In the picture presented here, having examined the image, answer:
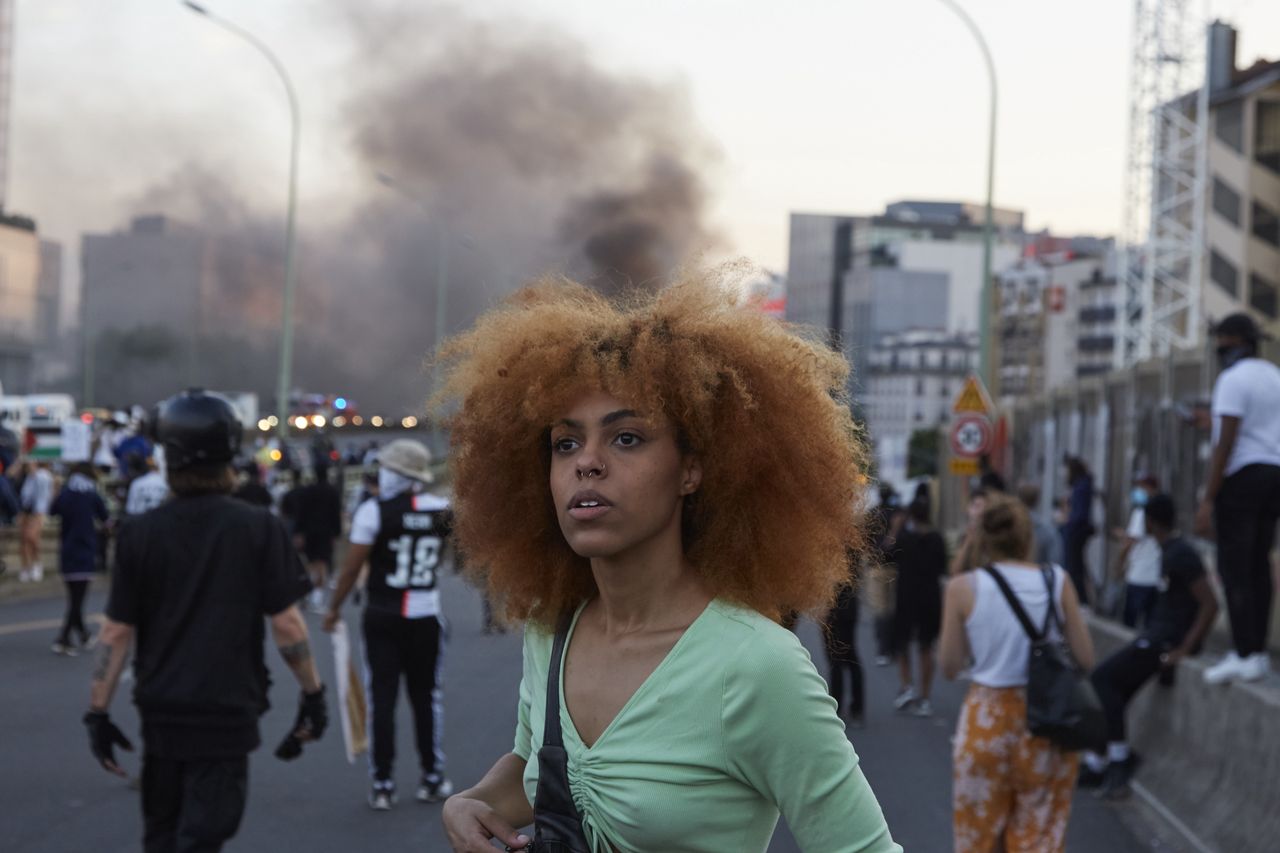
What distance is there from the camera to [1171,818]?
8.38m

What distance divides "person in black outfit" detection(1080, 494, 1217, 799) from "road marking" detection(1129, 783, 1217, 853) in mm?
117

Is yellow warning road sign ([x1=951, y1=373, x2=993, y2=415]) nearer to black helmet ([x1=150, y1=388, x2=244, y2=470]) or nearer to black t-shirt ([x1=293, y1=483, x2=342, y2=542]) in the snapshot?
black t-shirt ([x1=293, y1=483, x2=342, y2=542])

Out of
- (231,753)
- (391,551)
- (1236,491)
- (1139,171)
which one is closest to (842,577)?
(231,753)

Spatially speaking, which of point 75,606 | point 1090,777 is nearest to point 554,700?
point 1090,777

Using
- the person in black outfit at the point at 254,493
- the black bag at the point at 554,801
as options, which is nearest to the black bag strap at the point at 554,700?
the black bag at the point at 554,801

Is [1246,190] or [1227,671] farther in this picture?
[1246,190]

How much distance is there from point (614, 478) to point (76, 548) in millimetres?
13545

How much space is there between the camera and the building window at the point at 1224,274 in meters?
72.5

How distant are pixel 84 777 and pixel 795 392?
7.46 meters

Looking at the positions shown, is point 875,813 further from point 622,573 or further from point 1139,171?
point 1139,171

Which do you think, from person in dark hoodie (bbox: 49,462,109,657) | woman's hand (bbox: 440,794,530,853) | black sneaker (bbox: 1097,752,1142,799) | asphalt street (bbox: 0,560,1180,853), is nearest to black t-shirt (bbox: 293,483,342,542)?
person in dark hoodie (bbox: 49,462,109,657)

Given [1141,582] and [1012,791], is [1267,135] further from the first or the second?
[1012,791]

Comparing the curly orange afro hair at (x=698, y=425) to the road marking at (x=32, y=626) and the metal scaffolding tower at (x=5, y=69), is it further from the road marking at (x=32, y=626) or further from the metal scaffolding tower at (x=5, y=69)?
the metal scaffolding tower at (x=5, y=69)

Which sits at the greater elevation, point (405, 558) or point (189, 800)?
point (405, 558)
